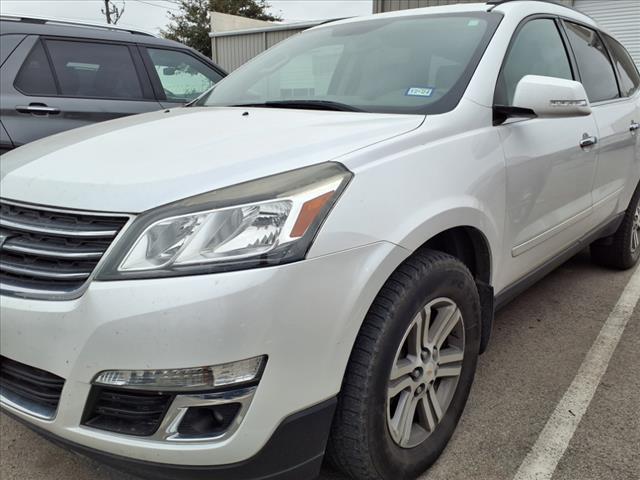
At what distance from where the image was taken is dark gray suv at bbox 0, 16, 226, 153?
4.04 metres

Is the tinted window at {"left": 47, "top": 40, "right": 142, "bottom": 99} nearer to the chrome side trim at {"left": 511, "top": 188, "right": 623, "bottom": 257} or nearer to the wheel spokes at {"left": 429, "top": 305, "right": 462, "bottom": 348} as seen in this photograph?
the chrome side trim at {"left": 511, "top": 188, "right": 623, "bottom": 257}

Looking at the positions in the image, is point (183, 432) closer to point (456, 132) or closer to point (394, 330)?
point (394, 330)

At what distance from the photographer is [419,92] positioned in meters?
2.28

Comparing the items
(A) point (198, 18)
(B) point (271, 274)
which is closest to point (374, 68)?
(B) point (271, 274)

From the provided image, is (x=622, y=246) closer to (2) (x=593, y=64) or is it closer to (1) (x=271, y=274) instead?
(2) (x=593, y=64)

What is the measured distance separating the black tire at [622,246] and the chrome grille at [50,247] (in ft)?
12.2

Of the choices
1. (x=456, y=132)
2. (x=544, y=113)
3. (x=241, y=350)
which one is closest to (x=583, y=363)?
(x=544, y=113)

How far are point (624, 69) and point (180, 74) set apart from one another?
367 centimetres

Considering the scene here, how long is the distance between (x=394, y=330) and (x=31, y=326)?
1024 mm

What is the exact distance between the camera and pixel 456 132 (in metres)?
2.04

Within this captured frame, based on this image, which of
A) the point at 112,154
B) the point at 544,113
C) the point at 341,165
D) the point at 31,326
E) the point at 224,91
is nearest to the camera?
the point at 31,326

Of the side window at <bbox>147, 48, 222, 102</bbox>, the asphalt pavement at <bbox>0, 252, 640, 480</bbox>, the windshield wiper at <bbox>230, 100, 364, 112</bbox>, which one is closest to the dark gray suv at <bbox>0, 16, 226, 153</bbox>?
the side window at <bbox>147, 48, 222, 102</bbox>

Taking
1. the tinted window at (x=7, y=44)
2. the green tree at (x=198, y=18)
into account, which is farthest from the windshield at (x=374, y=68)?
Answer: the green tree at (x=198, y=18)

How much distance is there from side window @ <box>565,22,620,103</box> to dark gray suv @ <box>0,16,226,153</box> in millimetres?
3182
